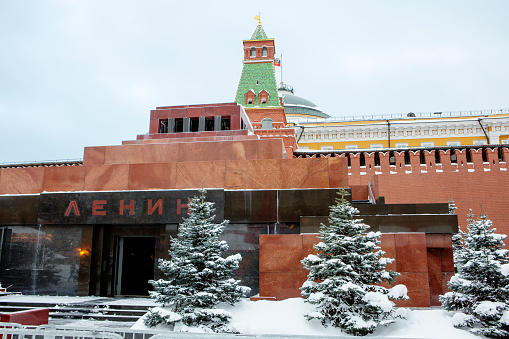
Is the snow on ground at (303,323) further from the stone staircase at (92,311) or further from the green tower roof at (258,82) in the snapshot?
the green tower roof at (258,82)

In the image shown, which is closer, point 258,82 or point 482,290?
point 482,290

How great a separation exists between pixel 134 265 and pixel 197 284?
4.44m

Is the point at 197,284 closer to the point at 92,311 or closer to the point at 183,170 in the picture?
the point at 92,311

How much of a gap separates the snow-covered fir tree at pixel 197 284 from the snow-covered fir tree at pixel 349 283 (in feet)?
4.70

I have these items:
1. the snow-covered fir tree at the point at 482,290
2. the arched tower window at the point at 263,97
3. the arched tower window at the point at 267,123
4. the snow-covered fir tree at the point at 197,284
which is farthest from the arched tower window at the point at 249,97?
the snow-covered fir tree at the point at 482,290

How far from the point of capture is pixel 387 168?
21422 millimetres

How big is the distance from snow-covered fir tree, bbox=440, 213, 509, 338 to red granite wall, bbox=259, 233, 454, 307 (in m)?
0.92

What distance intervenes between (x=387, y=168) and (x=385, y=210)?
11.7m

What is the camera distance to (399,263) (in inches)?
341

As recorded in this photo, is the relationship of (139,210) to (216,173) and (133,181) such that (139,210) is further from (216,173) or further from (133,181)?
(216,173)

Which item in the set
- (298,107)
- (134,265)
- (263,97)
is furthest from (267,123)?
(134,265)

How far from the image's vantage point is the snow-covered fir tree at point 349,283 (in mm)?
6859

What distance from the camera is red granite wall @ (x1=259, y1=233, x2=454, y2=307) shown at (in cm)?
856

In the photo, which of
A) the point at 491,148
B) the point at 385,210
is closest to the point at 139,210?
the point at 385,210
